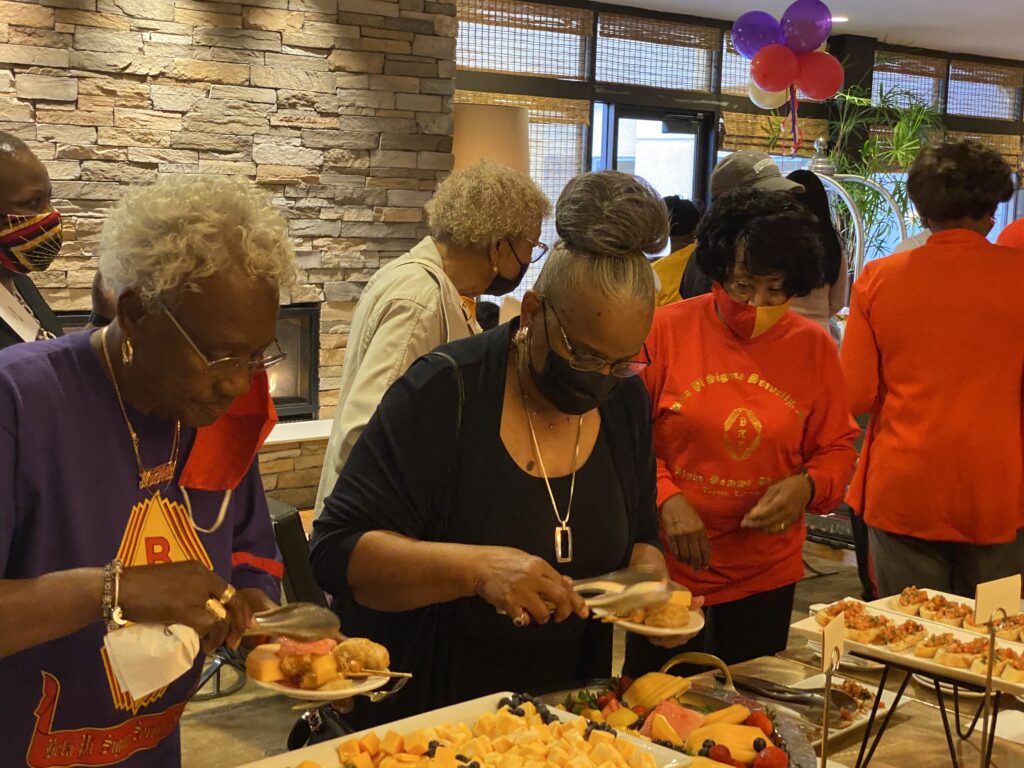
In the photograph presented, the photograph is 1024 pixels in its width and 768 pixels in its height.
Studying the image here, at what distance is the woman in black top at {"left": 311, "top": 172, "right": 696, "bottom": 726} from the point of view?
1.61m

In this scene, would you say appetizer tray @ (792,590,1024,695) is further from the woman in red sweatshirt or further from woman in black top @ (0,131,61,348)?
woman in black top @ (0,131,61,348)

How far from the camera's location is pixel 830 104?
9219 millimetres

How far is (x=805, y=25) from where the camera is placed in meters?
6.11

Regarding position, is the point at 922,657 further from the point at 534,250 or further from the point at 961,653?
the point at 534,250


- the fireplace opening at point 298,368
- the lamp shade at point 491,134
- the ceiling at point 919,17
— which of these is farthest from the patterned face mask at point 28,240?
the ceiling at point 919,17

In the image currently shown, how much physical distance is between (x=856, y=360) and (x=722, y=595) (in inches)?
28.3

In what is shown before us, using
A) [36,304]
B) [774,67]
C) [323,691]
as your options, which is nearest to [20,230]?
[36,304]

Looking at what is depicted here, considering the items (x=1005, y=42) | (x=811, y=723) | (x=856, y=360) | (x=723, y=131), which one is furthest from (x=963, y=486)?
(x=1005, y=42)

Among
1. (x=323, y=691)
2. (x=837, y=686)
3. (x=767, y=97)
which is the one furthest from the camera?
(x=767, y=97)

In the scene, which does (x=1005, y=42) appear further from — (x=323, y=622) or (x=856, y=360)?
(x=323, y=622)

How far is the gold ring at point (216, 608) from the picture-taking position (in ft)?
4.01

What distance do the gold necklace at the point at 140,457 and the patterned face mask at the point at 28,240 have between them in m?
1.35

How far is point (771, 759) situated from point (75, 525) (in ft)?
2.96

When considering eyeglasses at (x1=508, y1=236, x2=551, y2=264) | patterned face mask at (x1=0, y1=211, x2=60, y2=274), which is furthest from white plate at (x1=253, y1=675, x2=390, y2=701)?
patterned face mask at (x1=0, y1=211, x2=60, y2=274)
